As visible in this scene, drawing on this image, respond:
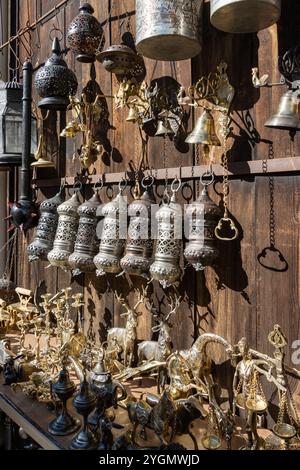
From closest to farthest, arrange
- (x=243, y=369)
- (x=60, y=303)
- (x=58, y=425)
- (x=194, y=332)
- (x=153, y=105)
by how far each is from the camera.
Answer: (x=243, y=369)
(x=58, y=425)
(x=194, y=332)
(x=153, y=105)
(x=60, y=303)

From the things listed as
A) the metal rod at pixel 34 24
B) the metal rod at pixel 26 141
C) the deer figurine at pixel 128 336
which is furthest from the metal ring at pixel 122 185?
the metal rod at pixel 34 24

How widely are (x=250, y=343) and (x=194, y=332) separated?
0.27 m

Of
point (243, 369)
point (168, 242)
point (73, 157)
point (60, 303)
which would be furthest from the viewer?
point (73, 157)

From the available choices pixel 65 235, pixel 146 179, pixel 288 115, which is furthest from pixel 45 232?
pixel 288 115

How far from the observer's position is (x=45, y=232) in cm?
231

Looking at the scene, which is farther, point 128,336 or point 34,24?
point 34,24

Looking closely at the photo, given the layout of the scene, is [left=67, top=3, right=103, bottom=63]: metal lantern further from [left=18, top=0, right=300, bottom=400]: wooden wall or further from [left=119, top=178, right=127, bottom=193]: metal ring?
[left=119, top=178, right=127, bottom=193]: metal ring

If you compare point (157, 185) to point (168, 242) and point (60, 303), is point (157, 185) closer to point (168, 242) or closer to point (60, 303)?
point (168, 242)

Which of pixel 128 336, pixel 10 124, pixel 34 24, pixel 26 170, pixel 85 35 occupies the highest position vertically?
pixel 34 24

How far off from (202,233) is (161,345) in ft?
1.56

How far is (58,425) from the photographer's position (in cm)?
157

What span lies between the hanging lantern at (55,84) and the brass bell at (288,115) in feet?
3.94

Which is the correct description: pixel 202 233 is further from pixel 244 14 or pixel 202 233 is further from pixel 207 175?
pixel 244 14

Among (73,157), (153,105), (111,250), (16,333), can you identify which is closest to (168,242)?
(111,250)
